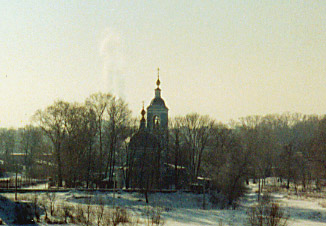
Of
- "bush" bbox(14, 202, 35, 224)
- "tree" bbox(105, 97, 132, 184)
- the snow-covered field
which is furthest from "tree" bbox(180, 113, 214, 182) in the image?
"bush" bbox(14, 202, 35, 224)

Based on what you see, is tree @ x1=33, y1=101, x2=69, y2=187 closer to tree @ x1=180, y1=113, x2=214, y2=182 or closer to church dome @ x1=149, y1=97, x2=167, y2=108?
church dome @ x1=149, y1=97, x2=167, y2=108

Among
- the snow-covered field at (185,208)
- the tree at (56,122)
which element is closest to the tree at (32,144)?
the tree at (56,122)

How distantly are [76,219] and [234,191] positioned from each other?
1889 centimetres

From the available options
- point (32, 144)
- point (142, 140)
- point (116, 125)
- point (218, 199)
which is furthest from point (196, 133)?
point (32, 144)

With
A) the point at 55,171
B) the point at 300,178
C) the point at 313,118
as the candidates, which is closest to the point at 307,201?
the point at 300,178

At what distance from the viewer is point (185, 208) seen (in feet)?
97.5

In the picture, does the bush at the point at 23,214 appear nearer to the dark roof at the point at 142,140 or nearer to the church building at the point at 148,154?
the church building at the point at 148,154

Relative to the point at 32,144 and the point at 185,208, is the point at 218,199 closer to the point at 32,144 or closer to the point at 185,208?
the point at 185,208

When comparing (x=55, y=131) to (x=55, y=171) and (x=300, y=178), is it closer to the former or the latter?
(x=55, y=171)

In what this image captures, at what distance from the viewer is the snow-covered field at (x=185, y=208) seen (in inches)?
894

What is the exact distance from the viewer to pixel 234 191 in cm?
3466

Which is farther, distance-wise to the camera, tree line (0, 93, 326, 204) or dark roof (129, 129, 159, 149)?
dark roof (129, 129, 159, 149)

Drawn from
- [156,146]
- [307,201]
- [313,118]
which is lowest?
[307,201]

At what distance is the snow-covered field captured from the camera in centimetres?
2270
